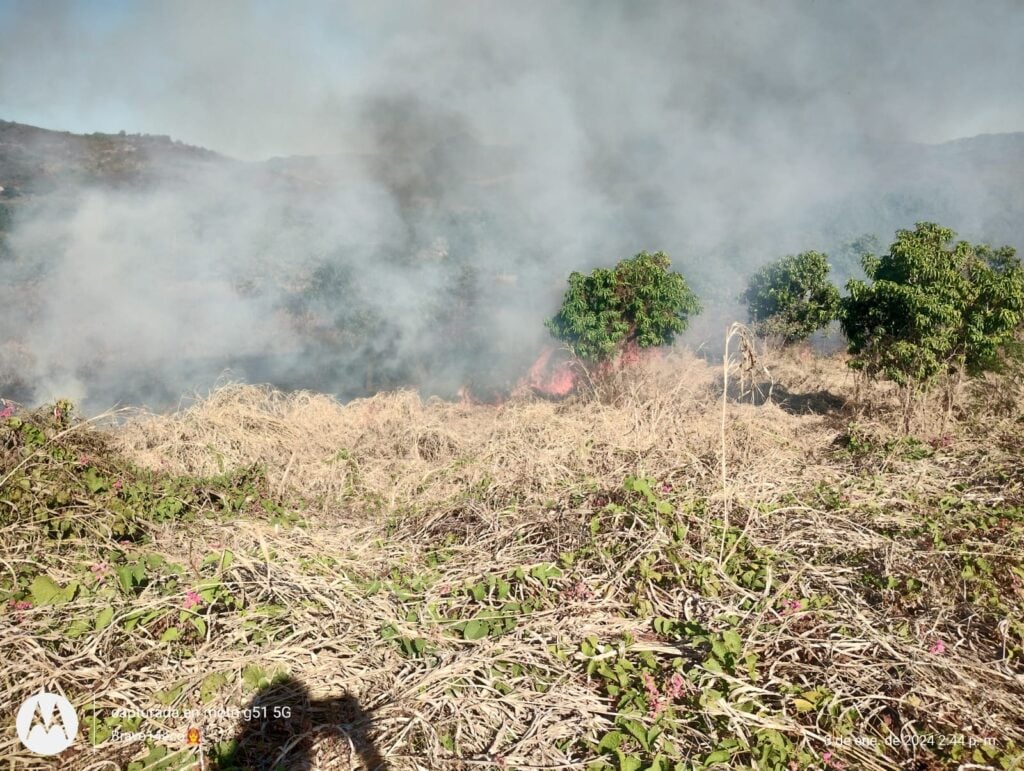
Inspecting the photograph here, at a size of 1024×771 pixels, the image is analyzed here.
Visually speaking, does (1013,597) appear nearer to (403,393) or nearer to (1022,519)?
(1022,519)

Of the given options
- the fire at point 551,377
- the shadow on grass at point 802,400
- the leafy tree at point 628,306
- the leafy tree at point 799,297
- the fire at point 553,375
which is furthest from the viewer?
the leafy tree at point 799,297

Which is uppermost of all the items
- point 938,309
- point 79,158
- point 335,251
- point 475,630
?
point 79,158

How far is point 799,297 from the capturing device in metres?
15.7

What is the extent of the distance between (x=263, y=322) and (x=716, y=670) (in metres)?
15.1

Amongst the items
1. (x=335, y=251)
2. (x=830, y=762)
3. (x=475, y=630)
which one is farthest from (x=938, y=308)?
(x=335, y=251)

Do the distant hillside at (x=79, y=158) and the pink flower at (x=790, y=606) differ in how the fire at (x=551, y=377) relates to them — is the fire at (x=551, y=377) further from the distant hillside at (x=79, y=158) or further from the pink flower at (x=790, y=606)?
the distant hillside at (x=79, y=158)

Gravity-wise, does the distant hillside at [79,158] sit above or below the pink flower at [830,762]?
above

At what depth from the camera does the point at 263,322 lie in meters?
15.2

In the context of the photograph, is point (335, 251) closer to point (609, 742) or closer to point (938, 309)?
point (938, 309)

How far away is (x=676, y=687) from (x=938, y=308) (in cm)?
640

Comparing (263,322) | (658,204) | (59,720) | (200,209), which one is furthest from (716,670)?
(658,204)

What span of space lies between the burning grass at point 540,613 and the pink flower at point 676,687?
11 mm

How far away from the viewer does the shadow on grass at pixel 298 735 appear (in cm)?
205

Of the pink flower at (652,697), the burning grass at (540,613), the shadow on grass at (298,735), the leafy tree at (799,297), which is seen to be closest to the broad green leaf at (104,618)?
the burning grass at (540,613)
